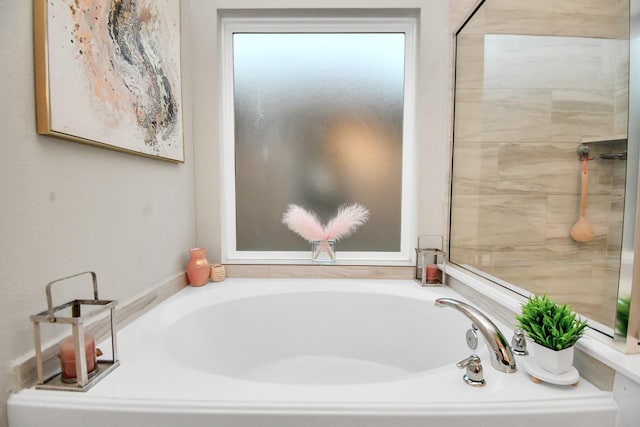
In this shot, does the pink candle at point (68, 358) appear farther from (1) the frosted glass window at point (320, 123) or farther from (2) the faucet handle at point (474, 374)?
(1) the frosted glass window at point (320, 123)

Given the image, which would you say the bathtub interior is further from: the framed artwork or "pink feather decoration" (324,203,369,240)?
the framed artwork

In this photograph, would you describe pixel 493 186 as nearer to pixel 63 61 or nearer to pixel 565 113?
pixel 565 113

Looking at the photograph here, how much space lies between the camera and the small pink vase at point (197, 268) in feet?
4.90

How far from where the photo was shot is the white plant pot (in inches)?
27.0

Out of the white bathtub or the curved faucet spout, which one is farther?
the curved faucet spout

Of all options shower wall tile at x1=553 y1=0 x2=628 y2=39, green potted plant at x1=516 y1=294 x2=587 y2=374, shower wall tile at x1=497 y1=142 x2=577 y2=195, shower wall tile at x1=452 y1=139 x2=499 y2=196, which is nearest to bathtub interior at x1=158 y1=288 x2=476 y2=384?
green potted plant at x1=516 y1=294 x2=587 y2=374

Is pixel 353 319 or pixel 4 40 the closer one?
pixel 4 40

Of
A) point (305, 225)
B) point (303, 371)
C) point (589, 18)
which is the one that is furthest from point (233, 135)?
point (589, 18)

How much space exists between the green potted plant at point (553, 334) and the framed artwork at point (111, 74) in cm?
129

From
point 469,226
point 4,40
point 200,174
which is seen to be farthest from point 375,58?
point 4,40

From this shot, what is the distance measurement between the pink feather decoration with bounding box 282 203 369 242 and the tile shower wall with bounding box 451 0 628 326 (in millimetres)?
564

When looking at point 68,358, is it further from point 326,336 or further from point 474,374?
point 326,336

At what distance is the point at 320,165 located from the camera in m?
1.75

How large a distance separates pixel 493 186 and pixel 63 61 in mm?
1734
